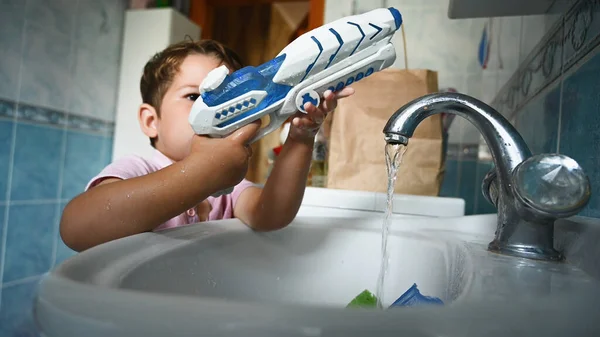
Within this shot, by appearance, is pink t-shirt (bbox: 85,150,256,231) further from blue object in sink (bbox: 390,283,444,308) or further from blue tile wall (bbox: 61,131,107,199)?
blue tile wall (bbox: 61,131,107,199)

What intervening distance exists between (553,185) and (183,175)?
340 millimetres

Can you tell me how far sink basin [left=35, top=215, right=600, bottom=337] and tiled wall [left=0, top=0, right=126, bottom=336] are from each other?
0.97 meters

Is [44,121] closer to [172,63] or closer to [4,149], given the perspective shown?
[4,149]

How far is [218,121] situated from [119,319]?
0.29 meters

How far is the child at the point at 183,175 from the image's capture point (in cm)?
45

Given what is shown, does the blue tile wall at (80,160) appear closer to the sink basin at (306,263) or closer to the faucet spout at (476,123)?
the sink basin at (306,263)

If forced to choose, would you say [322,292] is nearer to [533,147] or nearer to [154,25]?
[533,147]

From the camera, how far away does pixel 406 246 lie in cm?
53

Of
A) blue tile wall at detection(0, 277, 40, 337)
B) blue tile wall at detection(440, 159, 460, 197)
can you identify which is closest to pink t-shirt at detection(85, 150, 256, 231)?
blue tile wall at detection(440, 159, 460, 197)

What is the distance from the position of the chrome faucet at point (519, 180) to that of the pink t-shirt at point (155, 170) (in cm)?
40

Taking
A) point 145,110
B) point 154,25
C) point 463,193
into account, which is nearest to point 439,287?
point 145,110

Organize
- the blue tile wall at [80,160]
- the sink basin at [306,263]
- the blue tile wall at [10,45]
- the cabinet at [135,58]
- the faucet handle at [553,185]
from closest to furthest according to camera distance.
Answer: the faucet handle at [553,185] → the sink basin at [306,263] → the blue tile wall at [10,45] → the blue tile wall at [80,160] → the cabinet at [135,58]

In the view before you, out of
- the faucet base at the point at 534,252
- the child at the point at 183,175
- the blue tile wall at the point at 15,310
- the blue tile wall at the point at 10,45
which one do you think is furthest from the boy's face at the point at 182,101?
the blue tile wall at the point at 15,310

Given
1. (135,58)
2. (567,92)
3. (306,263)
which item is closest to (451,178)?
(567,92)
